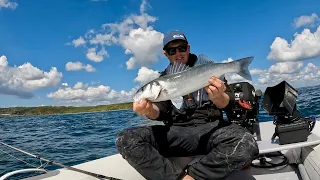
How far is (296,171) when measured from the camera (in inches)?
181

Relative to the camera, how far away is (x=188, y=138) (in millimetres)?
4191

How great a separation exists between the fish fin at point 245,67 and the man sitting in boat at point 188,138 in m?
0.29

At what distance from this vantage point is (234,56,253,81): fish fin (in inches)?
143

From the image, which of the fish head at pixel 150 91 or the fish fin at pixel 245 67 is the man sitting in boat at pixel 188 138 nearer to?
the fish head at pixel 150 91

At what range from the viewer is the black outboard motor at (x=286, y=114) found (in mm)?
4199

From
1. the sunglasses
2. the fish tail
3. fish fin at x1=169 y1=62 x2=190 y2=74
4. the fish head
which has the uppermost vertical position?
the sunglasses

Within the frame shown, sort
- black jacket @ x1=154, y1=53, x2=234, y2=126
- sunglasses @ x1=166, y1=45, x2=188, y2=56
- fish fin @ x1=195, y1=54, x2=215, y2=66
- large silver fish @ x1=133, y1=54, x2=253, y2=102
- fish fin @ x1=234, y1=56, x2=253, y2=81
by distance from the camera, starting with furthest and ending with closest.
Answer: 1. sunglasses @ x1=166, y1=45, x2=188, y2=56
2. black jacket @ x1=154, y1=53, x2=234, y2=126
3. fish fin @ x1=195, y1=54, x2=215, y2=66
4. fish fin @ x1=234, y1=56, x2=253, y2=81
5. large silver fish @ x1=133, y1=54, x2=253, y2=102

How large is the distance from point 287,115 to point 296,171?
950mm

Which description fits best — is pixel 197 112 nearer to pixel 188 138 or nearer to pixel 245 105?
pixel 188 138

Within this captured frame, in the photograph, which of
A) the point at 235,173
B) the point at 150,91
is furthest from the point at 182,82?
the point at 235,173

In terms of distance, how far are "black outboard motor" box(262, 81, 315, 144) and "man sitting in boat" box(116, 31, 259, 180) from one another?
719mm

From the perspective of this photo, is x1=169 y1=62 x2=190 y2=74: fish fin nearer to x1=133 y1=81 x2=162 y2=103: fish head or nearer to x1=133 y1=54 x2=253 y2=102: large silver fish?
x1=133 y1=54 x2=253 y2=102: large silver fish

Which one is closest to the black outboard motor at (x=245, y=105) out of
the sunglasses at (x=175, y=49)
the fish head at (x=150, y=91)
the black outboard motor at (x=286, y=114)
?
the black outboard motor at (x=286, y=114)

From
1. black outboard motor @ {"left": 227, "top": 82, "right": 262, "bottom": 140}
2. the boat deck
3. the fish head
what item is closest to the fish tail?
the fish head
